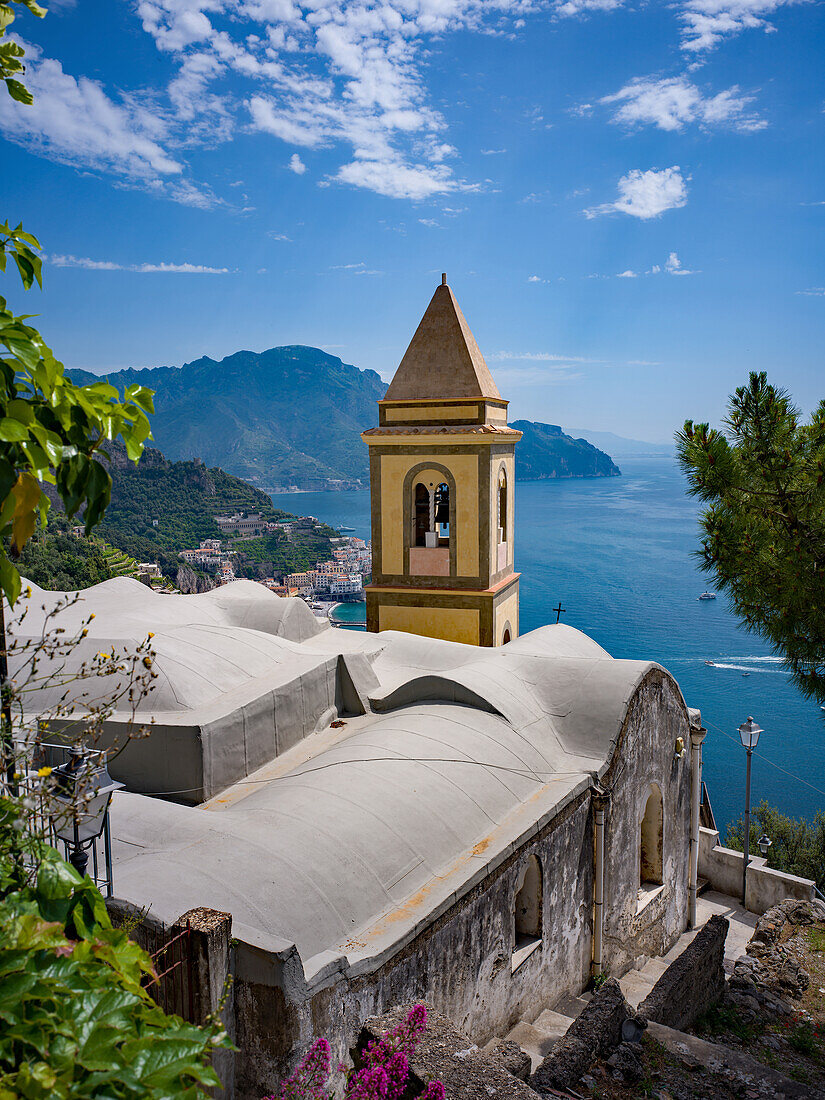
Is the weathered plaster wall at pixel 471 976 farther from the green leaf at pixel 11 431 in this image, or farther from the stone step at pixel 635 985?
the green leaf at pixel 11 431

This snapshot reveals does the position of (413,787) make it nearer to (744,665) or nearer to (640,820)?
(640,820)

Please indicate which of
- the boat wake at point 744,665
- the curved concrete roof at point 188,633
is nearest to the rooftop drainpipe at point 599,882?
the curved concrete roof at point 188,633

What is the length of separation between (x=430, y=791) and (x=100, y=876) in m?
2.93

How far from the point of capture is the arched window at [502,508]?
46.5 feet

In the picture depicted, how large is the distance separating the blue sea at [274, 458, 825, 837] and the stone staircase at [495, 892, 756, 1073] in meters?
3.72

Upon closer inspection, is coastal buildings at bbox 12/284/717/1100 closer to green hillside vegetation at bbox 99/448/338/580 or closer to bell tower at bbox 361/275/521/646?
bell tower at bbox 361/275/521/646

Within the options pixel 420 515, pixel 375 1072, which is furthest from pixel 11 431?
pixel 420 515

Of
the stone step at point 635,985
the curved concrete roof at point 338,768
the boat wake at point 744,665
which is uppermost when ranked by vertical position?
the curved concrete roof at point 338,768

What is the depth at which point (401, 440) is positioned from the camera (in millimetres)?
13430

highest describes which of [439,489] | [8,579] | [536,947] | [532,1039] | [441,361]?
[441,361]

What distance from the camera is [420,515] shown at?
45.2 feet

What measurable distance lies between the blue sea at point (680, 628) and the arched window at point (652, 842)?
8.19ft

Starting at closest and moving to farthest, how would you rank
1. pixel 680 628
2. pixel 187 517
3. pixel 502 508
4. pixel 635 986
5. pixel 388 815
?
pixel 388 815 < pixel 635 986 < pixel 502 508 < pixel 187 517 < pixel 680 628

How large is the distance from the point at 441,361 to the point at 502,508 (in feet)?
9.26
